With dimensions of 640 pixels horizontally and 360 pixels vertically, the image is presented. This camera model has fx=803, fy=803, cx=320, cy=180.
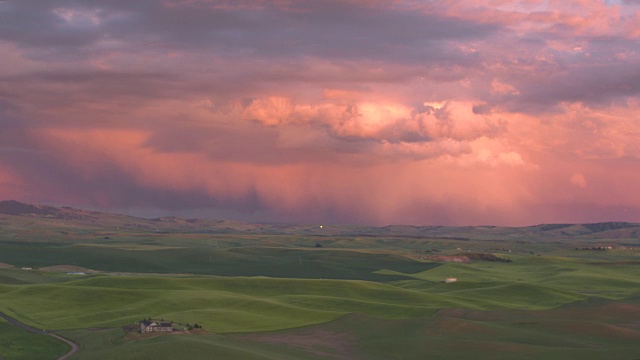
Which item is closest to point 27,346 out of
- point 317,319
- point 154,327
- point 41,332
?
point 41,332

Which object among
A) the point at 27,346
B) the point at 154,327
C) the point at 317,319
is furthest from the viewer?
the point at 317,319

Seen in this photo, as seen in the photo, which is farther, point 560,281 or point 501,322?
point 560,281

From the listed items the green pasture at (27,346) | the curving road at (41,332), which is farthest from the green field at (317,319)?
the curving road at (41,332)

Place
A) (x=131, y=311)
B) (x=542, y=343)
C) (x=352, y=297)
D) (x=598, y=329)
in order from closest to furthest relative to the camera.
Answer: (x=542, y=343)
(x=598, y=329)
(x=131, y=311)
(x=352, y=297)

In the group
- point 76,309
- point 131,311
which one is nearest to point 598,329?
point 131,311

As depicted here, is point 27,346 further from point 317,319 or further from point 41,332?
point 317,319

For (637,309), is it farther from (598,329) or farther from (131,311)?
(131,311)

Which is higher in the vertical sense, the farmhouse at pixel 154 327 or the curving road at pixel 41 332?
the farmhouse at pixel 154 327

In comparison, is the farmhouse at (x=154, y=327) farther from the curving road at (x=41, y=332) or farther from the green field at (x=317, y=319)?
the curving road at (x=41, y=332)
